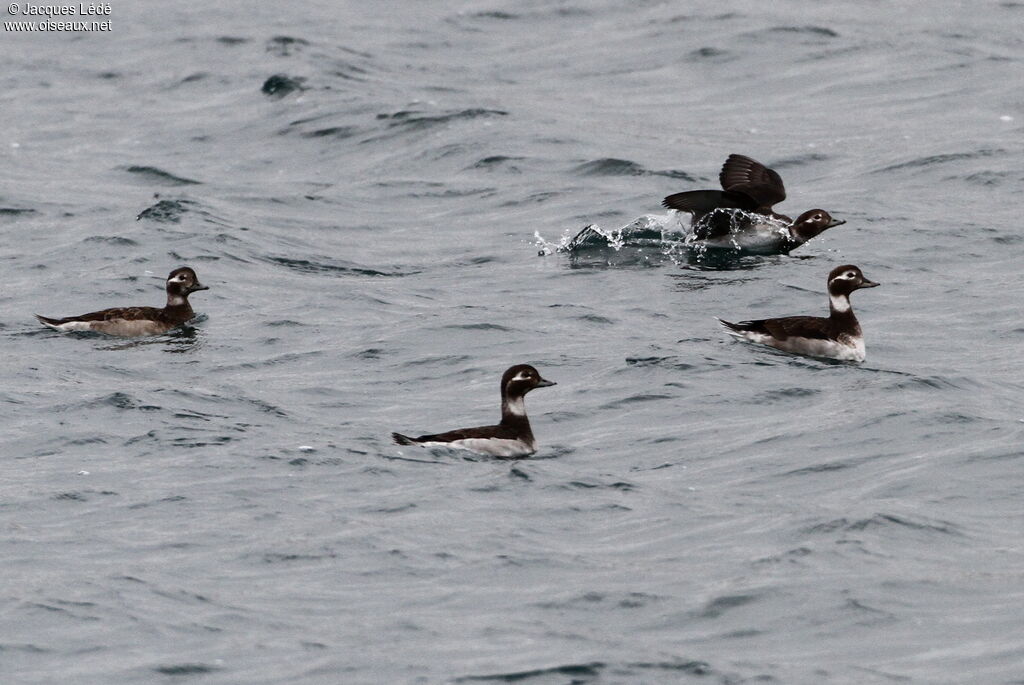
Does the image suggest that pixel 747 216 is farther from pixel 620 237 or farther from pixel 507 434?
pixel 507 434

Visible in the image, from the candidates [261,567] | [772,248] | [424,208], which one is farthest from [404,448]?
[424,208]

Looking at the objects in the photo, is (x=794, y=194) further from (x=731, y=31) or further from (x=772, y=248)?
(x=731, y=31)

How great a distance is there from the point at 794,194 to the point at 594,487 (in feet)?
41.1


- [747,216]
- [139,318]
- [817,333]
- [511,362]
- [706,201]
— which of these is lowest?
[511,362]

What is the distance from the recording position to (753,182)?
23.0 metres

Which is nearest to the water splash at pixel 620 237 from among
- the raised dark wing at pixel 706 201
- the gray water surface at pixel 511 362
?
the gray water surface at pixel 511 362

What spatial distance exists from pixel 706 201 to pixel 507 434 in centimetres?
805

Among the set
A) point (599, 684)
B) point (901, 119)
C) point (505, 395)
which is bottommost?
point (599, 684)

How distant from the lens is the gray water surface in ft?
38.3

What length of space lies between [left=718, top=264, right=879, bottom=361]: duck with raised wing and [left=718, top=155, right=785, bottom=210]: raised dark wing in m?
4.43

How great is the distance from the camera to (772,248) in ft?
77.0

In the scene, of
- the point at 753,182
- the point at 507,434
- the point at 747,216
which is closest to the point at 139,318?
the point at 507,434

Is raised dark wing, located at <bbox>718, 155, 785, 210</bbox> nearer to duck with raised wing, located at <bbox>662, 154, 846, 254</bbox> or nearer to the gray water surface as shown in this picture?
duck with raised wing, located at <bbox>662, 154, 846, 254</bbox>

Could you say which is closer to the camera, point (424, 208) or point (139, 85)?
point (424, 208)
